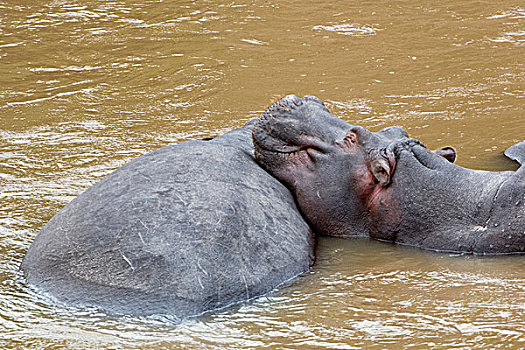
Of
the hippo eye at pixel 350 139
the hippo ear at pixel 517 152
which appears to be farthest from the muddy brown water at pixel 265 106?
the hippo eye at pixel 350 139

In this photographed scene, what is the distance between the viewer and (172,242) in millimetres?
→ 4250

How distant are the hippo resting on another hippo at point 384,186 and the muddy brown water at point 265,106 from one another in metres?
0.13

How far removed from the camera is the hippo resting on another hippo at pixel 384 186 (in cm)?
484

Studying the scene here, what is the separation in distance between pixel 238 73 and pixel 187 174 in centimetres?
496

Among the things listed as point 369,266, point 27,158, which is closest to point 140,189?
point 369,266

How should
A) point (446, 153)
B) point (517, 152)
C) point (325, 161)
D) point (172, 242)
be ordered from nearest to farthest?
1. point (172, 242)
2. point (325, 161)
3. point (446, 153)
4. point (517, 152)

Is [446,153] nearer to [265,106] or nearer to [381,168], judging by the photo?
[381,168]

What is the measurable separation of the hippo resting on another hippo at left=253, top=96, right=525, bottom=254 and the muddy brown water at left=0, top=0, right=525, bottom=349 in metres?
0.13

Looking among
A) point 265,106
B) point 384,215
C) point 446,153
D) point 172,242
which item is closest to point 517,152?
point 446,153

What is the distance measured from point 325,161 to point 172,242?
1183 mm

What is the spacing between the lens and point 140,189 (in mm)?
4547

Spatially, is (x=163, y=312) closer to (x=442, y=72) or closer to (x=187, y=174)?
(x=187, y=174)

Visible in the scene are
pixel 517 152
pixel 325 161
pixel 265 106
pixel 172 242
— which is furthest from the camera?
pixel 265 106

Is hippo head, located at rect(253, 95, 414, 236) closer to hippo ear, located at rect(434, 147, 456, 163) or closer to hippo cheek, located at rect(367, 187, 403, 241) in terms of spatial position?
hippo cheek, located at rect(367, 187, 403, 241)
